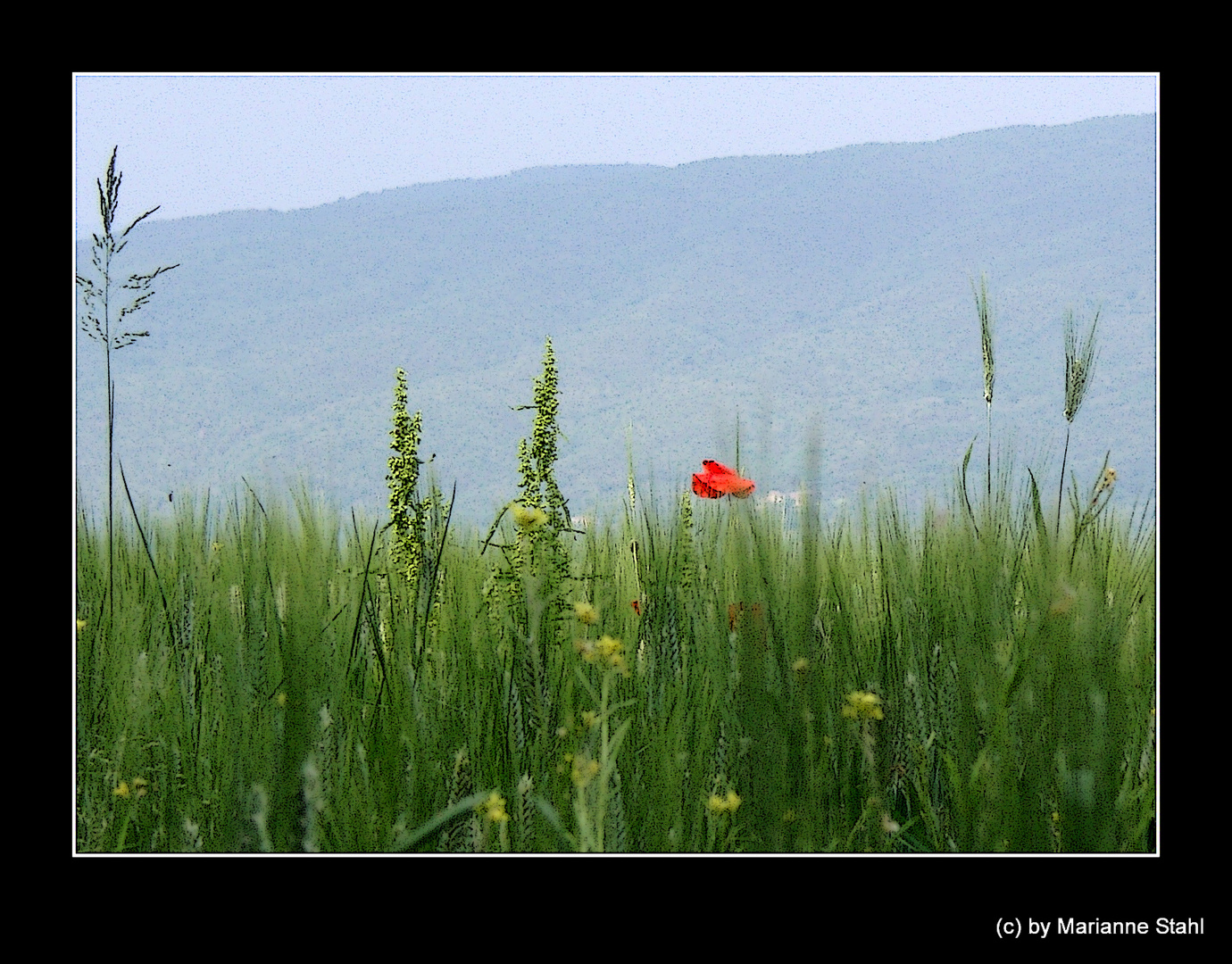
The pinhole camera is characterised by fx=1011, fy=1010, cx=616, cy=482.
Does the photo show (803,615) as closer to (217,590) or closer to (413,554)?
(413,554)

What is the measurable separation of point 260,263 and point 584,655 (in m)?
2.73

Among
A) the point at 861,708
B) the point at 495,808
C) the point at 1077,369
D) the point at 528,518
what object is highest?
the point at 1077,369

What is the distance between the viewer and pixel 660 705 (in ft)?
5.20

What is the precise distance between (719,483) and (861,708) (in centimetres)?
46

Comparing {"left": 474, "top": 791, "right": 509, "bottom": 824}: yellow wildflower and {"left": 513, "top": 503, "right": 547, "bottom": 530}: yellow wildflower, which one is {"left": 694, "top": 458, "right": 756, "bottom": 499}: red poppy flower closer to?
{"left": 513, "top": 503, "right": 547, "bottom": 530}: yellow wildflower

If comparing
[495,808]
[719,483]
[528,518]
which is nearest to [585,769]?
[495,808]

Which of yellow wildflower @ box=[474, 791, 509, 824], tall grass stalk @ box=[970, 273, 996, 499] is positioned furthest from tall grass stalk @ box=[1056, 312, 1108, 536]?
yellow wildflower @ box=[474, 791, 509, 824]

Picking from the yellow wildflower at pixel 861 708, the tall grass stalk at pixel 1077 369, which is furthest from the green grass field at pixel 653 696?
the tall grass stalk at pixel 1077 369

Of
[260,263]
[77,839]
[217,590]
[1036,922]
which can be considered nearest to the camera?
[1036,922]

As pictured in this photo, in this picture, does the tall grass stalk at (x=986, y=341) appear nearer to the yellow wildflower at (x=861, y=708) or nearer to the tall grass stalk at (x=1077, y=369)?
the tall grass stalk at (x=1077, y=369)

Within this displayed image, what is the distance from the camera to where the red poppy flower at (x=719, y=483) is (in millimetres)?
1583

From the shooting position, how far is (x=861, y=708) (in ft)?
5.30

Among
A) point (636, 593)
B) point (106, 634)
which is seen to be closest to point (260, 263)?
point (106, 634)

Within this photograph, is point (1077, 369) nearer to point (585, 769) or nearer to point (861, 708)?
point (861, 708)
